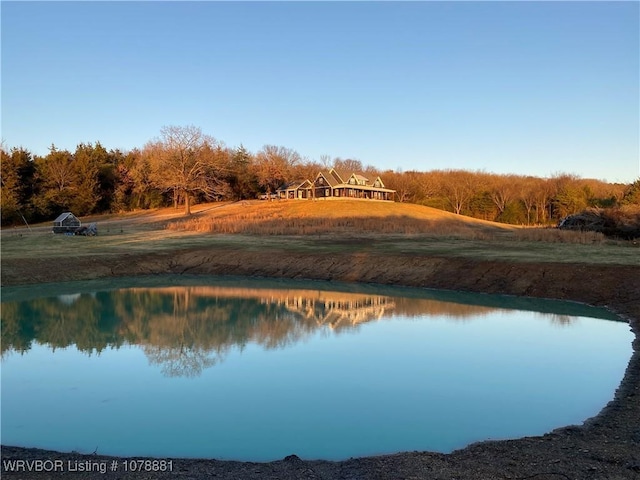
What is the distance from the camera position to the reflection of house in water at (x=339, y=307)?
2181 cm

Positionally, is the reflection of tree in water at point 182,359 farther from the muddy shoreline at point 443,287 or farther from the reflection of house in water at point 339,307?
the reflection of house in water at point 339,307

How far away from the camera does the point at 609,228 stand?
43.5m

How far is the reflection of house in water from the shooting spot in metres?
21.8

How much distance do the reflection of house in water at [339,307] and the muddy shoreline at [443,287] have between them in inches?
211

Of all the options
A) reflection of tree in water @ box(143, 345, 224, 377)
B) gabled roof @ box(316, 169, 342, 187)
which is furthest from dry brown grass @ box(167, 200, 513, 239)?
reflection of tree in water @ box(143, 345, 224, 377)

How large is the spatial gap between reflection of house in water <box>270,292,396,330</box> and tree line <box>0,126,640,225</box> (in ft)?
125

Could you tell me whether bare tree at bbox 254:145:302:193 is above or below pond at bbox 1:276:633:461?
above

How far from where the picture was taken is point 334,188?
87562 millimetres

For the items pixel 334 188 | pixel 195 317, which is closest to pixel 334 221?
pixel 334 188

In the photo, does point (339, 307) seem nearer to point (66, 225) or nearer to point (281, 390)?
point (281, 390)

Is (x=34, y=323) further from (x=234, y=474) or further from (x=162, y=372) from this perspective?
(x=234, y=474)

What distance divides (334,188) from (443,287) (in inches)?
2315

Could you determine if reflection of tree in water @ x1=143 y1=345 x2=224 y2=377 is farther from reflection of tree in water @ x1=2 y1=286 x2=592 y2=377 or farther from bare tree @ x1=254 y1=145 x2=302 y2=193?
bare tree @ x1=254 y1=145 x2=302 y2=193

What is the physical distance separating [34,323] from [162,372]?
33.8 feet
